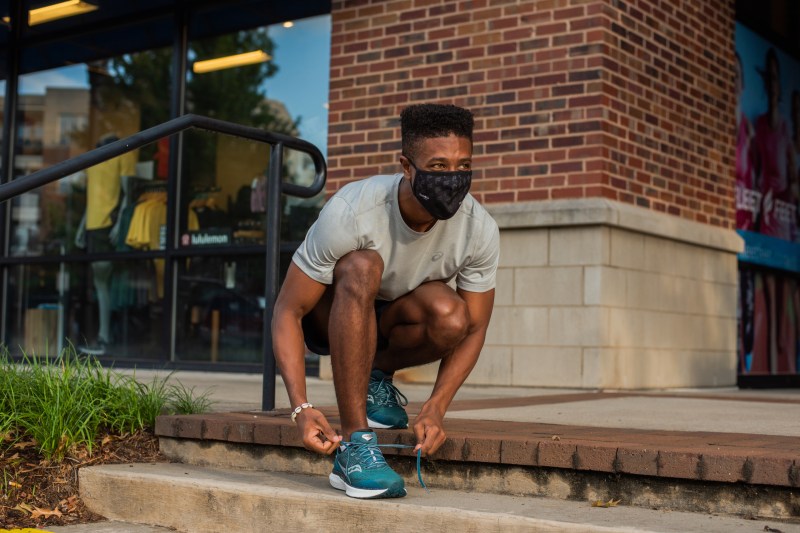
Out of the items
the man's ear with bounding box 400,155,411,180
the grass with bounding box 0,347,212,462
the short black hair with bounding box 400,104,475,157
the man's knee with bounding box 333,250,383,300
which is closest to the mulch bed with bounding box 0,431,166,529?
the grass with bounding box 0,347,212,462

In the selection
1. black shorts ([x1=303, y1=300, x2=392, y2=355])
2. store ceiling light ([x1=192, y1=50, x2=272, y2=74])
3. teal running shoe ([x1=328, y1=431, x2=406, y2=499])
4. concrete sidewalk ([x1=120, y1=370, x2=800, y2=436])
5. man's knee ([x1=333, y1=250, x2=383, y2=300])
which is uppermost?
store ceiling light ([x1=192, y1=50, x2=272, y2=74])

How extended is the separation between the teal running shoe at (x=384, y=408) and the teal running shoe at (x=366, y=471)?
0.51 m

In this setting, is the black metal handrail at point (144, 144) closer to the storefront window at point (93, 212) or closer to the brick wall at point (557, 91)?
the brick wall at point (557, 91)

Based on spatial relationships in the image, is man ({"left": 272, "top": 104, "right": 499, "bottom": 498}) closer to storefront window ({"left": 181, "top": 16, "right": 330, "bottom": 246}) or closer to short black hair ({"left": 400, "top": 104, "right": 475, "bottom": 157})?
short black hair ({"left": 400, "top": 104, "right": 475, "bottom": 157})

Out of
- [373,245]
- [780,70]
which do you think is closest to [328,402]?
[373,245]

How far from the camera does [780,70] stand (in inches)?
363

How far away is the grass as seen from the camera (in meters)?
3.90

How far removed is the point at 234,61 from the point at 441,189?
21.3 feet

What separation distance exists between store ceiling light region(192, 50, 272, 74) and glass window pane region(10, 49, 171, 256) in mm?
414

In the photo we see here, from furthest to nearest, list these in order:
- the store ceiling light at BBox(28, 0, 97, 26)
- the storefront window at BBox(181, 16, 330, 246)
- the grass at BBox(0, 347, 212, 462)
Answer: the store ceiling light at BBox(28, 0, 97, 26) < the storefront window at BBox(181, 16, 330, 246) < the grass at BBox(0, 347, 212, 462)

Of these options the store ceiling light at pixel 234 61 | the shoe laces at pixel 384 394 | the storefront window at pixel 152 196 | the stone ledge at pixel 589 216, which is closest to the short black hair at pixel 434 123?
the shoe laces at pixel 384 394

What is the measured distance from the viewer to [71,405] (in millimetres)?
4012

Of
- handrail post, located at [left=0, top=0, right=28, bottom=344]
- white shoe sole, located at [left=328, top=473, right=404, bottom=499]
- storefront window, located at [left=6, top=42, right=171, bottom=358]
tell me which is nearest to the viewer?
white shoe sole, located at [left=328, top=473, right=404, bottom=499]

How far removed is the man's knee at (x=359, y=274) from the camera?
3.21 m
